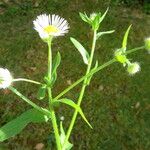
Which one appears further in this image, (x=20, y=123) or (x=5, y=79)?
(x=20, y=123)

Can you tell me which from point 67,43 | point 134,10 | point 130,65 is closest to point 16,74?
point 67,43

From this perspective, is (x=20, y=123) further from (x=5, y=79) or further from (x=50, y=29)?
(x=50, y=29)

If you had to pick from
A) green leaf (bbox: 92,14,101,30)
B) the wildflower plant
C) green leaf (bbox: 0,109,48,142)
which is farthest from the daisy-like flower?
green leaf (bbox: 0,109,48,142)

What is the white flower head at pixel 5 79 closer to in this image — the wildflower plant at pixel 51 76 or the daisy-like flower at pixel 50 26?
the wildflower plant at pixel 51 76

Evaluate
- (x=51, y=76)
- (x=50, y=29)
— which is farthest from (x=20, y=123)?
(x=50, y=29)

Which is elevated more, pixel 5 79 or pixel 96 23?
pixel 96 23

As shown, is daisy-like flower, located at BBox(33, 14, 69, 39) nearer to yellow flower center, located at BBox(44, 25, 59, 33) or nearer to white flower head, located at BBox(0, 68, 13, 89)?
yellow flower center, located at BBox(44, 25, 59, 33)

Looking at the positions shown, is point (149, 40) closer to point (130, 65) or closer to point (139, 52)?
point (130, 65)

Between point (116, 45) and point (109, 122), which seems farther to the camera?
point (116, 45)
